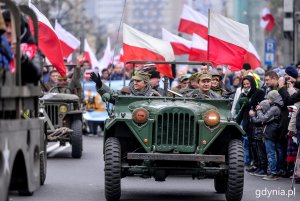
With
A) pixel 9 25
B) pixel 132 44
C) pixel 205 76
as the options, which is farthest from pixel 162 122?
pixel 132 44

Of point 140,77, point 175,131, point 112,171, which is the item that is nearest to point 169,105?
point 175,131

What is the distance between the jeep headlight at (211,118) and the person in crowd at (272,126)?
164 inches

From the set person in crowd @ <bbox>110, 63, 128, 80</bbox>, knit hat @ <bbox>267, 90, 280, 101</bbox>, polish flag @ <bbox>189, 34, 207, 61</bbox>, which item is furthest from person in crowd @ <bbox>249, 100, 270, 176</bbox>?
person in crowd @ <bbox>110, 63, 128, 80</bbox>

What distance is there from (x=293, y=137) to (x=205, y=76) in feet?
10.1

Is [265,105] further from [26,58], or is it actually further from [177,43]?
[177,43]

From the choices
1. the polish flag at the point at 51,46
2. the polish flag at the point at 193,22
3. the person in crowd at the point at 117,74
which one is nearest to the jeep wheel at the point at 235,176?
the polish flag at the point at 51,46

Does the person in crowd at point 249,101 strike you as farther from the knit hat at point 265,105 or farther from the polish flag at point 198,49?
the polish flag at point 198,49

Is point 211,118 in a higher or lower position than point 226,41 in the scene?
lower

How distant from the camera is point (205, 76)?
16.4m

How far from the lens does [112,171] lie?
1458 centimetres

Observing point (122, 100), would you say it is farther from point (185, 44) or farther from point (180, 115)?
point (185, 44)

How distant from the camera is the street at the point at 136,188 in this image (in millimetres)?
15758

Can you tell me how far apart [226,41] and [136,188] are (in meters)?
5.51

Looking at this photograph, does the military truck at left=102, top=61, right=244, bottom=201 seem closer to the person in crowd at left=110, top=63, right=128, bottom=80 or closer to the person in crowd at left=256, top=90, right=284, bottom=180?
the person in crowd at left=256, top=90, right=284, bottom=180
